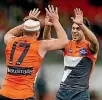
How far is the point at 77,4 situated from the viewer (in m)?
19.1

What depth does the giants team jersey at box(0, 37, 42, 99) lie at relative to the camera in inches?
364

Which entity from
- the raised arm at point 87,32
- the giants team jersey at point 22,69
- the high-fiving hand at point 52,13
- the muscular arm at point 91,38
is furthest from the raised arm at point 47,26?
the giants team jersey at point 22,69

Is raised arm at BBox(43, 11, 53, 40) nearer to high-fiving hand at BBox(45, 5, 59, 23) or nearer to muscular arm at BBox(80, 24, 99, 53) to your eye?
high-fiving hand at BBox(45, 5, 59, 23)

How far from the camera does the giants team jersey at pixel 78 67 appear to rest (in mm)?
10430

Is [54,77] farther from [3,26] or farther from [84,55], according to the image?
[84,55]

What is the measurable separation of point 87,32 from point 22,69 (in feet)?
4.83

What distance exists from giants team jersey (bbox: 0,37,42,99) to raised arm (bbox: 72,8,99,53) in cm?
101

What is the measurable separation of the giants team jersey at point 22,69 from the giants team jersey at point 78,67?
123 centimetres

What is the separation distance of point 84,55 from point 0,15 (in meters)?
8.25

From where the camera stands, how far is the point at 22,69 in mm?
9250

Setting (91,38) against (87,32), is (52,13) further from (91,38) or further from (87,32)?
(91,38)

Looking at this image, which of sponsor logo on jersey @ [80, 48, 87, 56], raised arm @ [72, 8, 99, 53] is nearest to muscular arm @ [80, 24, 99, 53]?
raised arm @ [72, 8, 99, 53]

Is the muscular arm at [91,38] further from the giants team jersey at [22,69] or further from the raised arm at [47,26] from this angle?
the giants team jersey at [22,69]

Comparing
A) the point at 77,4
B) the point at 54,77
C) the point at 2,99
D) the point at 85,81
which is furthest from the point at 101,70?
the point at 2,99
